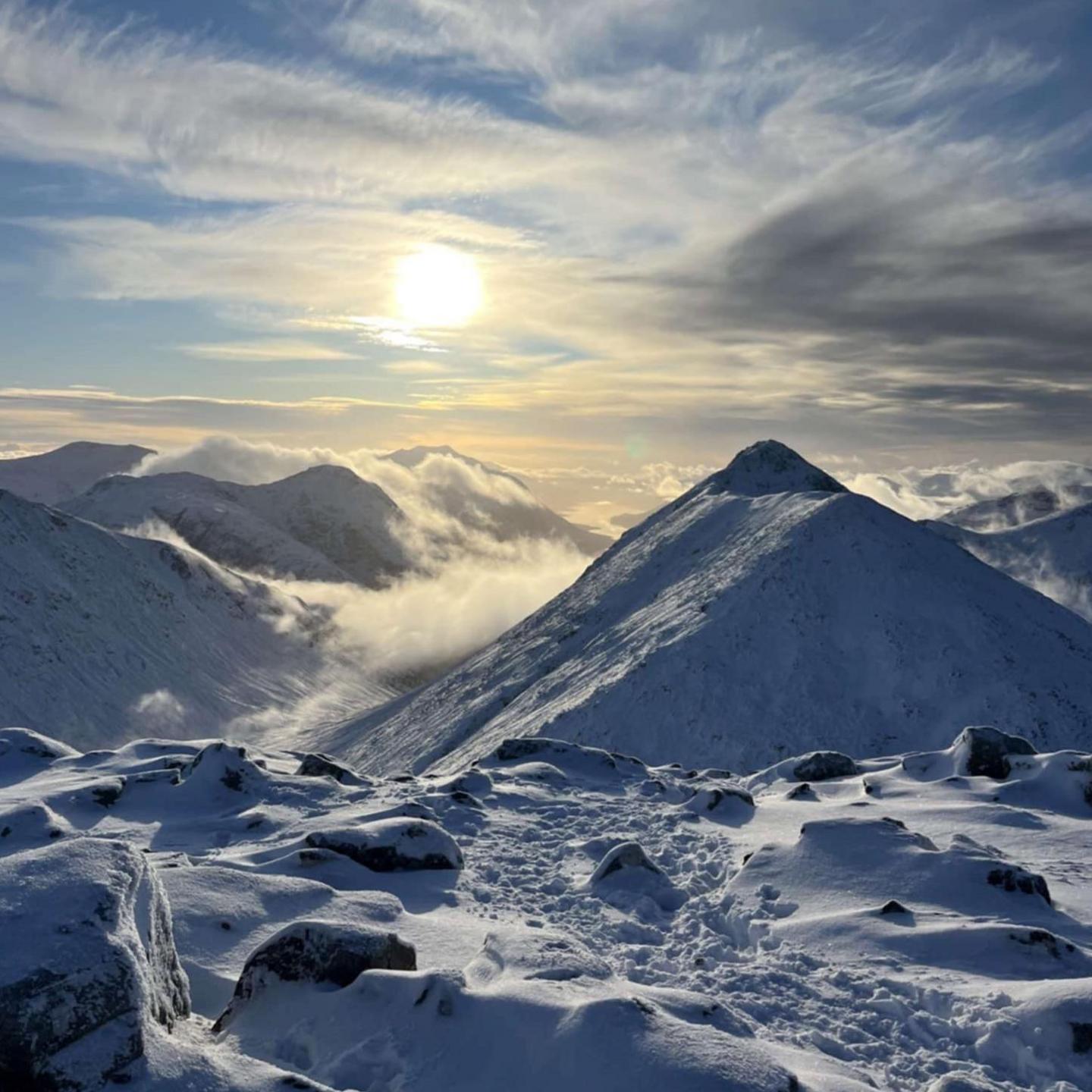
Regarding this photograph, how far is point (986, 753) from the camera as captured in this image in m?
23.0

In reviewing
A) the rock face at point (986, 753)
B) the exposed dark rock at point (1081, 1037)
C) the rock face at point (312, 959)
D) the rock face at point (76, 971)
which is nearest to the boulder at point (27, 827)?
the rock face at point (312, 959)

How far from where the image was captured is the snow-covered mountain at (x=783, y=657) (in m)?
43.7

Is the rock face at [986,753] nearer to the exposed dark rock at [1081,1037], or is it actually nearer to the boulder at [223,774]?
the exposed dark rock at [1081,1037]

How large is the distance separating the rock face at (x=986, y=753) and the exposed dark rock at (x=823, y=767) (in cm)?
339

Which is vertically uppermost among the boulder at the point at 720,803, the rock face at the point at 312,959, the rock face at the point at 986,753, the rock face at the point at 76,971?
the rock face at the point at 76,971

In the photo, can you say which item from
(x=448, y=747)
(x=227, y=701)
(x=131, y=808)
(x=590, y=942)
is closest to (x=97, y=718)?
(x=227, y=701)

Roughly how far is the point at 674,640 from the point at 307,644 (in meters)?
110

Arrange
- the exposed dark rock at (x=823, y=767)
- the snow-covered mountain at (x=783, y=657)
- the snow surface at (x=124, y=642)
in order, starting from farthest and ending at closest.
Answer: the snow surface at (x=124, y=642) < the snow-covered mountain at (x=783, y=657) < the exposed dark rock at (x=823, y=767)

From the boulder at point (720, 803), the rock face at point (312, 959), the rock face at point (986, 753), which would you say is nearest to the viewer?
the rock face at point (312, 959)

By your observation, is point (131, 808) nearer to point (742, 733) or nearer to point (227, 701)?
point (742, 733)

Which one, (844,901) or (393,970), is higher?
(393,970)

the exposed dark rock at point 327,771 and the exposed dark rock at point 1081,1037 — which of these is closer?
the exposed dark rock at point 1081,1037

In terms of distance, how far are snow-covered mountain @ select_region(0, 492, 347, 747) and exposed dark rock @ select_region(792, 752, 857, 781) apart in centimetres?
8302

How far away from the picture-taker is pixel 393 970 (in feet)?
29.0
